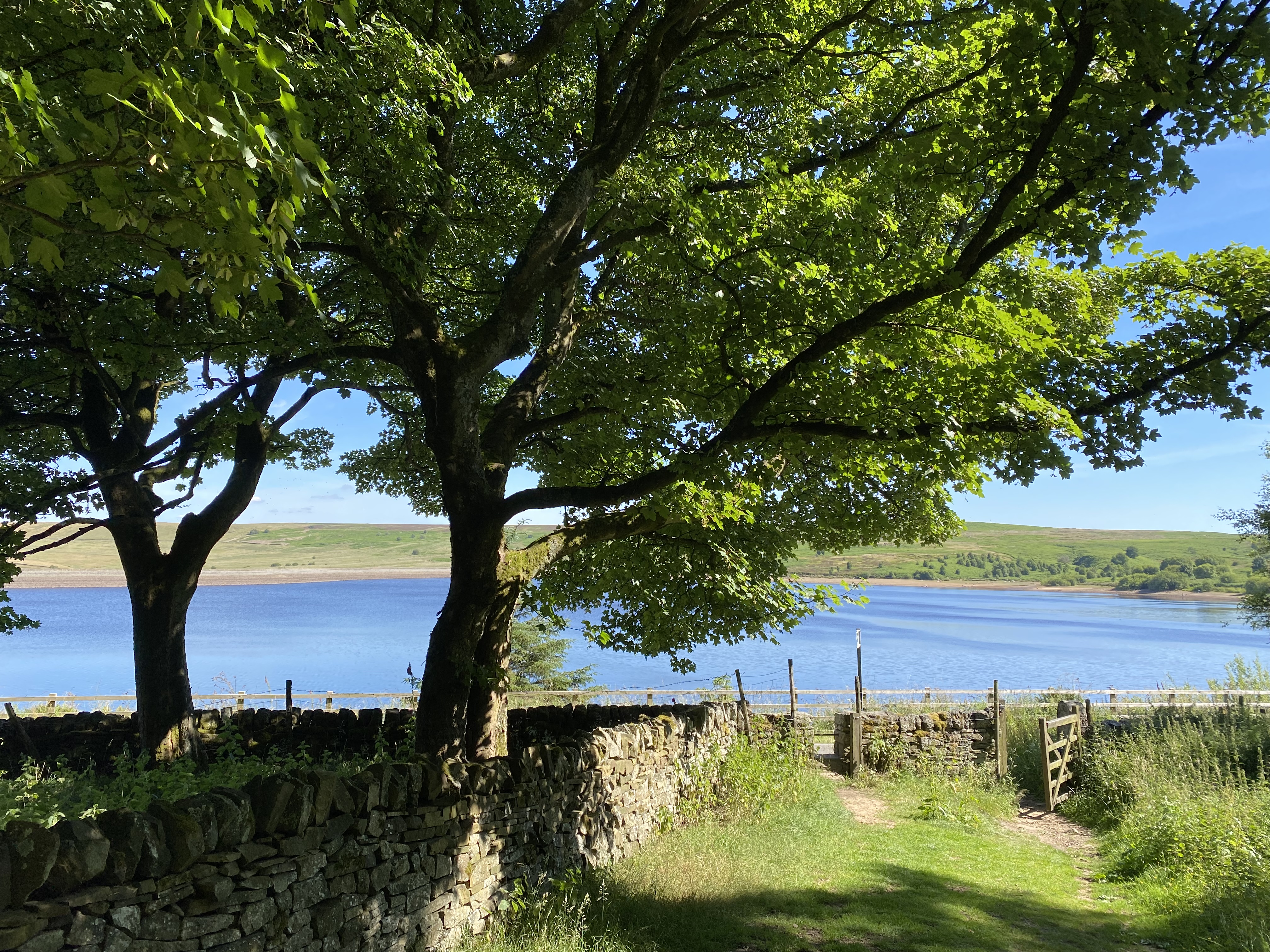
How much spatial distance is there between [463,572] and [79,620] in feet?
470

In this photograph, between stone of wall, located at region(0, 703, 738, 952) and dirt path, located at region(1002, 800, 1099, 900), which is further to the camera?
dirt path, located at region(1002, 800, 1099, 900)

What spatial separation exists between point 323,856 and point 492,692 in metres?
3.58

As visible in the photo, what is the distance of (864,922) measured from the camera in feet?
23.2

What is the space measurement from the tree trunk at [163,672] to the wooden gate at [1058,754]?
12.7m

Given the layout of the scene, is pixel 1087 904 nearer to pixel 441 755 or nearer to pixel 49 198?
pixel 441 755

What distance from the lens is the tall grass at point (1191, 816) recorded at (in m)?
6.95

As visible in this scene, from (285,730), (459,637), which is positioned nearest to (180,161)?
(459,637)

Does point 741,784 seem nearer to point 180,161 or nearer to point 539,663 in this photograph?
point 180,161

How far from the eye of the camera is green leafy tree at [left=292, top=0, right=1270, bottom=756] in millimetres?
5633

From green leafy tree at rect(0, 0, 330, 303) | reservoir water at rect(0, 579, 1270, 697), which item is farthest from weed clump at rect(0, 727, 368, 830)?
reservoir water at rect(0, 579, 1270, 697)

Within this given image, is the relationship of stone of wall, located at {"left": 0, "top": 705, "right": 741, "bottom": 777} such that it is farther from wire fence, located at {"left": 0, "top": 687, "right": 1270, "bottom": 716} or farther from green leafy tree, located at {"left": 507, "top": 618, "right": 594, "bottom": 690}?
green leafy tree, located at {"left": 507, "top": 618, "right": 594, "bottom": 690}

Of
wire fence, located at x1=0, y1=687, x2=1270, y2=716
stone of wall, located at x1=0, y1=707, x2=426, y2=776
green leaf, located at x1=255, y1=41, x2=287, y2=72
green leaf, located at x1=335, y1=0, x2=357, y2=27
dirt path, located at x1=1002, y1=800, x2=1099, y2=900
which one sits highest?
green leaf, located at x1=335, y1=0, x2=357, y2=27

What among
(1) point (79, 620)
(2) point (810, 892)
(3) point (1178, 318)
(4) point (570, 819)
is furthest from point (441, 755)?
(1) point (79, 620)

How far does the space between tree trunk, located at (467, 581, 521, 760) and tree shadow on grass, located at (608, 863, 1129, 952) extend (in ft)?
7.11
